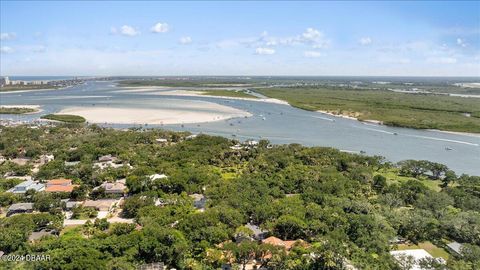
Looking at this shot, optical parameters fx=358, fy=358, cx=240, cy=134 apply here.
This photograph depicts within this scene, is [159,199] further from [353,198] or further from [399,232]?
[399,232]

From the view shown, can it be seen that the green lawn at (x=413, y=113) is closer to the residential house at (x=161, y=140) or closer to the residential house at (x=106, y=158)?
the residential house at (x=161, y=140)

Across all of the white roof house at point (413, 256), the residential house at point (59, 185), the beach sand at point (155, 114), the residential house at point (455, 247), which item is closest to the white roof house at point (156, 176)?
the residential house at point (59, 185)

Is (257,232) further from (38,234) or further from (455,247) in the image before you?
(38,234)

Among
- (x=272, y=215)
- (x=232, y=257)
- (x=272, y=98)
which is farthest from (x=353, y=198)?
(x=272, y=98)

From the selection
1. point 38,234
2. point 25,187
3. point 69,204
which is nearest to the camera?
point 38,234

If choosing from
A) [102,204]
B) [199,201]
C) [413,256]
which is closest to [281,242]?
[413,256]
